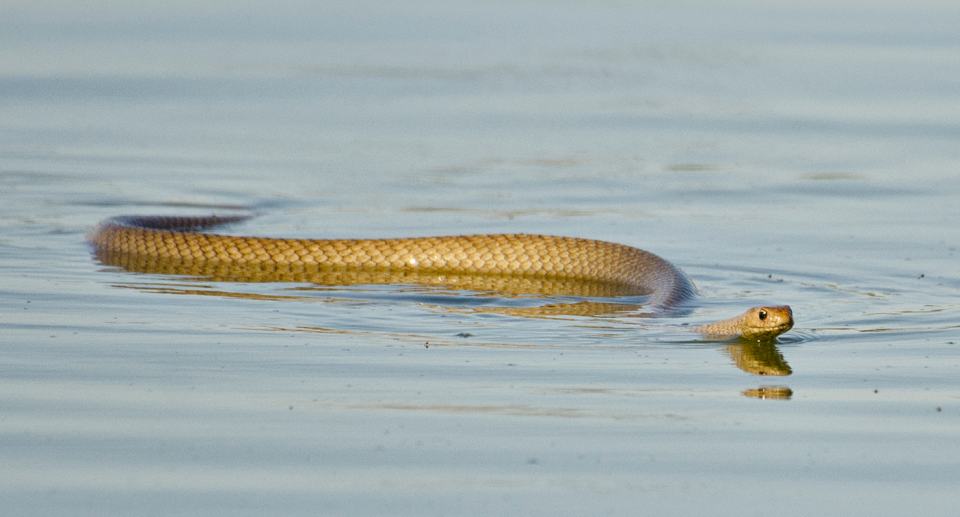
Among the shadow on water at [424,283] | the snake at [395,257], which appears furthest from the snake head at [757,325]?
the snake at [395,257]

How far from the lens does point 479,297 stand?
9.87 m

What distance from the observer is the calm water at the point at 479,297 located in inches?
212

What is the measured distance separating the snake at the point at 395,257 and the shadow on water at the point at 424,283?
0.01 m

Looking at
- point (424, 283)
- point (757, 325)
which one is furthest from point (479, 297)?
point (757, 325)

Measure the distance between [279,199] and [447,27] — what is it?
1474cm

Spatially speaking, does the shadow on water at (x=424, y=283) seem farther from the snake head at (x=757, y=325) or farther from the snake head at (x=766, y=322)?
the snake head at (x=766, y=322)

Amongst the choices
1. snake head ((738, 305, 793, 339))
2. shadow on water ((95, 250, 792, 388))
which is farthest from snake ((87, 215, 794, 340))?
snake head ((738, 305, 793, 339))

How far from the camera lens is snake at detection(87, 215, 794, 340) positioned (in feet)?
35.3

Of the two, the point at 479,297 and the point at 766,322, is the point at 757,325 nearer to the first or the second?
the point at 766,322

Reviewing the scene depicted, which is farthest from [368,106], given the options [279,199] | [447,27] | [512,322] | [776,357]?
[776,357]

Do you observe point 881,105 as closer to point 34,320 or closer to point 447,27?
point 447,27

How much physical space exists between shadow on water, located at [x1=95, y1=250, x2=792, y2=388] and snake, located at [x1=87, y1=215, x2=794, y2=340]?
0.03 feet

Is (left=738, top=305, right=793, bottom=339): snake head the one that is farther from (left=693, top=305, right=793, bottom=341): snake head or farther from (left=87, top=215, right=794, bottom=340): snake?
(left=87, top=215, right=794, bottom=340): snake

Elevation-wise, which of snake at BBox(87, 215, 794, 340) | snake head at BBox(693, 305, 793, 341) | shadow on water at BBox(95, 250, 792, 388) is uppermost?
snake at BBox(87, 215, 794, 340)
